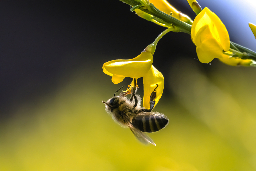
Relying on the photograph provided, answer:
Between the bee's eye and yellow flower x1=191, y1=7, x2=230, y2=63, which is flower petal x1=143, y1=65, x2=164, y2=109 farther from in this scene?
the bee's eye

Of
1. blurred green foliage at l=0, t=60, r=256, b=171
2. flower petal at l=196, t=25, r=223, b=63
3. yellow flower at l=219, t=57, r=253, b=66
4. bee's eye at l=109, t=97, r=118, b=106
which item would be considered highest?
blurred green foliage at l=0, t=60, r=256, b=171

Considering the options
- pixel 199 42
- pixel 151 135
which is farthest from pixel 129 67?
pixel 151 135

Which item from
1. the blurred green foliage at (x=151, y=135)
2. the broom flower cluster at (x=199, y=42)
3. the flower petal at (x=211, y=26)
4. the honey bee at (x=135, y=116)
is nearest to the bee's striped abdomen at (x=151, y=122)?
the honey bee at (x=135, y=116)

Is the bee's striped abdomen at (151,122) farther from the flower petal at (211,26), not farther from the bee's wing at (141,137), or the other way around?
the flower petal at (211,26)

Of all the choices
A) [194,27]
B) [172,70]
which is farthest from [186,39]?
[194,27]

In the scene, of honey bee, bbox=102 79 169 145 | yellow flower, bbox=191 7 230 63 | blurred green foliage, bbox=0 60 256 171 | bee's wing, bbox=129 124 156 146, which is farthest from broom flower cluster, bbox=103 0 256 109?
blurred green foliage, bbox=0 60 256 171

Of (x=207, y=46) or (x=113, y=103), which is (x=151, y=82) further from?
(x=113, y=103)
